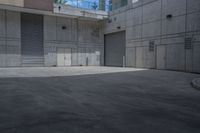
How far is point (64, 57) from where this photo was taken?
26.6m

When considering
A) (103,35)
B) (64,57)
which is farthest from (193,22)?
(64,57)

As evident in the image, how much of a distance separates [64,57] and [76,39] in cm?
306

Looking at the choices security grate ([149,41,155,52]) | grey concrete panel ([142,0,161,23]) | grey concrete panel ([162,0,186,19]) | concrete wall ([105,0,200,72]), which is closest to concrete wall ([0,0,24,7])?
concrete wall ([105,0,200,72])

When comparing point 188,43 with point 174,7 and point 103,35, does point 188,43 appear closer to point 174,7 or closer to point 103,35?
point 174,7

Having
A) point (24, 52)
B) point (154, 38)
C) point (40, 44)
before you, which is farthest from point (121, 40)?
point (24, 52)

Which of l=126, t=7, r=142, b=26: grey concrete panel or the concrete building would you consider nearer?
the concrete building

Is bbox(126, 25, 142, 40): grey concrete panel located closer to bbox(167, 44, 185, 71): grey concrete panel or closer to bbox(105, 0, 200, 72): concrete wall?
bbox(105, 0, 200, 72): concrete wall

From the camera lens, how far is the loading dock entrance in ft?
85.8

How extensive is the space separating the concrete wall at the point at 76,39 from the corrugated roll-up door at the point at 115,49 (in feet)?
3.07

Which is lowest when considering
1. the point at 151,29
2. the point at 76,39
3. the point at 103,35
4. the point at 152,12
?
the point at 76,39

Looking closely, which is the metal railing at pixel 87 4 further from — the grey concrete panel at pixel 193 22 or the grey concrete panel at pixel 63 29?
the grey concrete panel at pixel 193 22

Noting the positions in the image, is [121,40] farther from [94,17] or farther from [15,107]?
[15,107]

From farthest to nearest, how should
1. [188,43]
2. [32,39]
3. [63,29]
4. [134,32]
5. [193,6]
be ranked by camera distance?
[63,29] → [32,39] → [134,32] → [188,43] → [193,6]

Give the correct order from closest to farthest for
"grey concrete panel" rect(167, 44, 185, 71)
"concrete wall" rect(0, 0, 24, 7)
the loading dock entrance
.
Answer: "grey concrete panel" rect(167, 44, 185, 71) < "concrete wall" rect(0, 0, 24, 7) < the loading dock entrance
